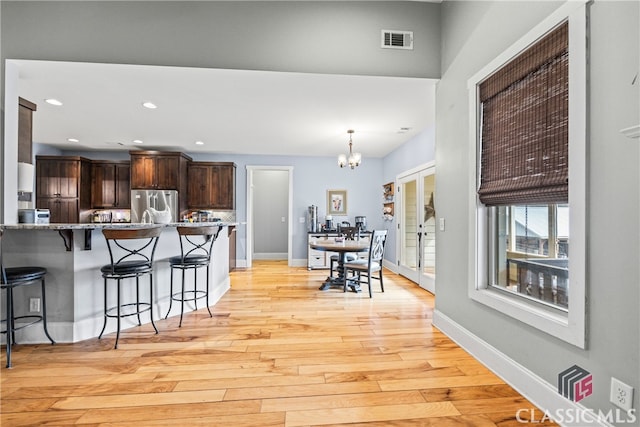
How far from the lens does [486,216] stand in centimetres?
231

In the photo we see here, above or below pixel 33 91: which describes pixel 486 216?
below

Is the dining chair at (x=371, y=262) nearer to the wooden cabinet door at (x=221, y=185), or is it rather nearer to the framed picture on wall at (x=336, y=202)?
the framed picture on wall at (x=336, y=202)

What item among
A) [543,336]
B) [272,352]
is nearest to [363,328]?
[272,352]

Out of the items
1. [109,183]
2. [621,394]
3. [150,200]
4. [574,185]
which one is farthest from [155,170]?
[621,394]

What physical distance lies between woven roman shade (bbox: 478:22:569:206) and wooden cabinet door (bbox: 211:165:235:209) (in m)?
5.04

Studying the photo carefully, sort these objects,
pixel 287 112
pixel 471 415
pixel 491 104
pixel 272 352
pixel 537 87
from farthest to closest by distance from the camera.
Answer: pixel 287 112
pixel 272 352
pixel 491 104
pixel 537 87
pixel 471 415

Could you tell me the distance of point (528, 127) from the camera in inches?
72.6

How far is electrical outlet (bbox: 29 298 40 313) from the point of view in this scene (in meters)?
2.54

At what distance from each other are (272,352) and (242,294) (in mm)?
1897

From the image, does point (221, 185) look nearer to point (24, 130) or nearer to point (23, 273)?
point (24, 130)

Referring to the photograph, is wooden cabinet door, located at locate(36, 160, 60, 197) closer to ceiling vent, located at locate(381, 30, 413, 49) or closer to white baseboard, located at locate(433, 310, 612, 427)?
ceiling vent, located at locate(381, 30, 413, 49)

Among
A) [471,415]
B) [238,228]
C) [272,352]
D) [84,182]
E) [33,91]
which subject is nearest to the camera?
[471,415]

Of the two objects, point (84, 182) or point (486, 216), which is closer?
point (486, 216)

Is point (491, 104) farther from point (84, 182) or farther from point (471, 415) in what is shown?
point (84, 182)
